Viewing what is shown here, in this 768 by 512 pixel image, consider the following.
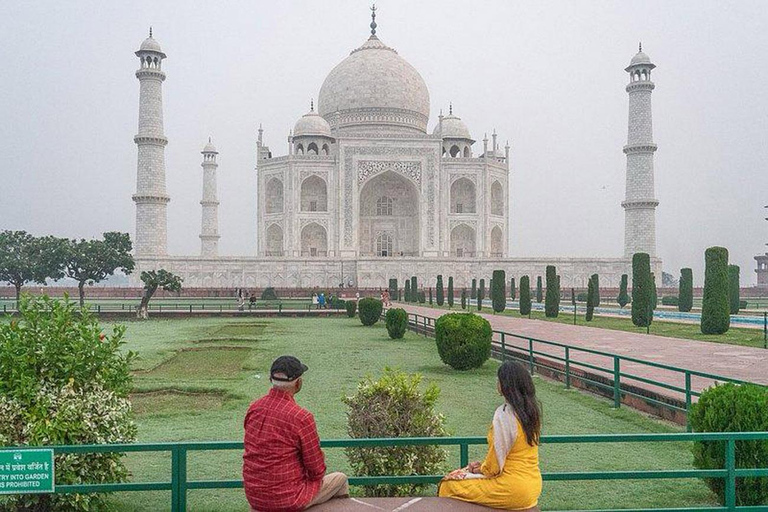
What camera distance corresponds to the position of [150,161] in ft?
121

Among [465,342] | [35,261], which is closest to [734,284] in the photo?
[465,342]

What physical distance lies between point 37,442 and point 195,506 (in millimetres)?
1042

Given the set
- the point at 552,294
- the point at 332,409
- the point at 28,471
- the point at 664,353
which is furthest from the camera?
the point at 552,294

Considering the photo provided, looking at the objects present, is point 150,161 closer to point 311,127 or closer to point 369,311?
point 311,127

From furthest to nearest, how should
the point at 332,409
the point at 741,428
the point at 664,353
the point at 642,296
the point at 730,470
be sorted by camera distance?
the point at 642,296, the point at 664,353, the point at 332,409, the point at 741,428, the point at 730,470

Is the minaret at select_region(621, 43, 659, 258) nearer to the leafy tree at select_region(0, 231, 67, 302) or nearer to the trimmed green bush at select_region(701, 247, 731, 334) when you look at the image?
the trimmed green bush at select_region(701, 247, 731, 334)

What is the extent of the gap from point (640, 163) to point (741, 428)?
37126mm

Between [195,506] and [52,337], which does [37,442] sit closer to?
[52,337]

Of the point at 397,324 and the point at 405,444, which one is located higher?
the point at 405,444

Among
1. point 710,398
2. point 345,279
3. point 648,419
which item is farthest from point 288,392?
point 345,279

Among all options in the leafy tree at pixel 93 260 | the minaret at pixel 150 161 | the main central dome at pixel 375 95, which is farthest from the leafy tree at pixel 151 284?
the main central dome at pixel 375 95

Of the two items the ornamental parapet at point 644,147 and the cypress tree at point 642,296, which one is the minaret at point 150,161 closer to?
the ornamental parapet at point 644,147

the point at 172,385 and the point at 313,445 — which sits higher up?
the point at 313,445

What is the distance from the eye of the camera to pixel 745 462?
388 cm
